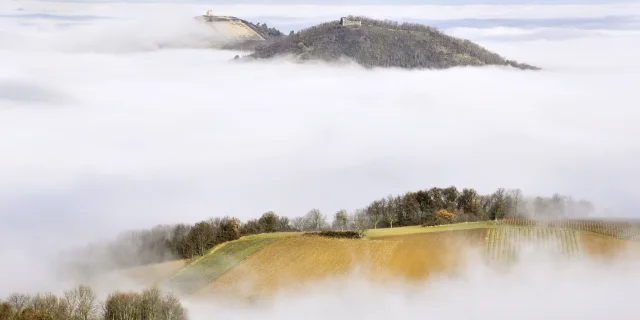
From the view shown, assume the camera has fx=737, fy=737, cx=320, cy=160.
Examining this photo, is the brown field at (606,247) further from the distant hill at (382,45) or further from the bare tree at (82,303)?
the distant hill at (382,45)

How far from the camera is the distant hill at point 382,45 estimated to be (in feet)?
575

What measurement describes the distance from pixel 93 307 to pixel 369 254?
2942cm

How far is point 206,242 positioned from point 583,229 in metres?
42.6

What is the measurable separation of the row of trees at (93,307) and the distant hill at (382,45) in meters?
118

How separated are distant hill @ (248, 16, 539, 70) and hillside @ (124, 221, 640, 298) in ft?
305

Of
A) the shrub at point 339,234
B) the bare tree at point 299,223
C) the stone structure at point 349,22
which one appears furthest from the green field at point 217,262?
the stone structure at point 349,22

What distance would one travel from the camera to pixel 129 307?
62.2 m

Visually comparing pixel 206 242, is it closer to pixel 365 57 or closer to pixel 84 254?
pixel 84 254

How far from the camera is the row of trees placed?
200 ft

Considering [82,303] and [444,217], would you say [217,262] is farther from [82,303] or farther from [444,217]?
[444,217]

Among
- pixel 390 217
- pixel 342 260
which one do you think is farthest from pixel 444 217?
pixel 342 260

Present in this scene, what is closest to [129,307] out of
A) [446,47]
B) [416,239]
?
[416,239]

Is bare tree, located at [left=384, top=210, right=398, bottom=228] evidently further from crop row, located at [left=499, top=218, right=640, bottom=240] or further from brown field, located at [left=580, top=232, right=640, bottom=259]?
brown field, located at [left=580, top=232, right=640, bottom=259]

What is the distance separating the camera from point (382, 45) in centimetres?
17625
